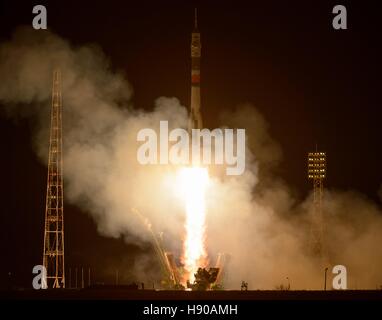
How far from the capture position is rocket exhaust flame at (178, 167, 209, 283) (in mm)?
138500

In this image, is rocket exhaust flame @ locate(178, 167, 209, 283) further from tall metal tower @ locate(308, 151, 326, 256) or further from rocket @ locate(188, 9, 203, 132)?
tall metal tower @ locate(308, 151, 326, 256)

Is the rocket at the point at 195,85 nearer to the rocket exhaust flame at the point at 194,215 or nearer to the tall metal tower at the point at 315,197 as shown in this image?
the rocket exhaust flame at the point at 194,215

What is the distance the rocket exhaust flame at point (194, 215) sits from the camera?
138500 millimetres

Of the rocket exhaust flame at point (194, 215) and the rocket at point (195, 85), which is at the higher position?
the rocket at point (195, 85)

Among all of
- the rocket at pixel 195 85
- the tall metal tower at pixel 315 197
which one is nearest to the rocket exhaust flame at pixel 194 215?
the rocket at pixel 195 85

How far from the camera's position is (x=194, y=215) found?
13975 cm

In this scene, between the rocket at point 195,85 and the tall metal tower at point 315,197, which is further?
the tall metal tower at point 315,197

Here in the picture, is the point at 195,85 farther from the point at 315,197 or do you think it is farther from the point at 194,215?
the point at 315,197

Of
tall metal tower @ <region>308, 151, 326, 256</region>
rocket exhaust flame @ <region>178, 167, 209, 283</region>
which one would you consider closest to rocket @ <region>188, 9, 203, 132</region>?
rocket exhaust flame @ <region>178, 167, 209, 283</region>

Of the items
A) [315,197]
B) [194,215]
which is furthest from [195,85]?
[315,197]

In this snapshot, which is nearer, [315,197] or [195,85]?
[195,85]

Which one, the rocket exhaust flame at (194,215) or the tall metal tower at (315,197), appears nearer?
the rocket exhaust flame at (194,215)
